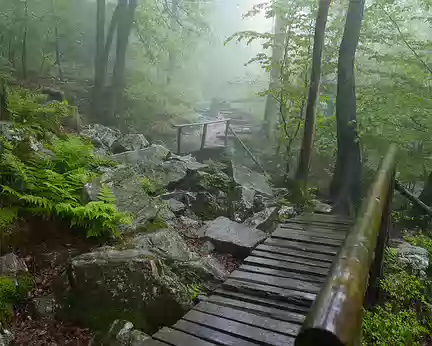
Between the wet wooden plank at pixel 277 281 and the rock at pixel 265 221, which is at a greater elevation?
the wet wooden plank at pixel 277 281

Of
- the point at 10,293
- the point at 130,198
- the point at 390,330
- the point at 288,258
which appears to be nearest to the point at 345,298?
the point at 390,330

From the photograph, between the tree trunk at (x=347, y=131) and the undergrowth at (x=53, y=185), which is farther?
the tree trunk at (x=347, y=131)

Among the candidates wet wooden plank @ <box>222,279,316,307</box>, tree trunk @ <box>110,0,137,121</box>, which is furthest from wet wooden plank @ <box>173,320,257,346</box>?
tree trunk @ <box>110,0,137,121</box>

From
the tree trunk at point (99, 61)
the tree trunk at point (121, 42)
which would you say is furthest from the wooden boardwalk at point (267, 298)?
the tree trunk at point (99, 61)

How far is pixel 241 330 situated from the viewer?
11.3 feet

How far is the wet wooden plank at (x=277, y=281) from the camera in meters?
4.25

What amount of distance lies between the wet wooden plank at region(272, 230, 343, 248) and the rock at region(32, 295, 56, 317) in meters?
3.51

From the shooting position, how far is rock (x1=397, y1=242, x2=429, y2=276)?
5.65 meters

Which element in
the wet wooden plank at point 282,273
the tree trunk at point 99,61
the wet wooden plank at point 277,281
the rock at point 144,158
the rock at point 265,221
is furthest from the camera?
the tree trunk at point 99,61

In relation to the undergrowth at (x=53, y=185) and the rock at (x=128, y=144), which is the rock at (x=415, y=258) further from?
the rock at (x=128, y=144)

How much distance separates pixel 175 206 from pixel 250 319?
427 cm

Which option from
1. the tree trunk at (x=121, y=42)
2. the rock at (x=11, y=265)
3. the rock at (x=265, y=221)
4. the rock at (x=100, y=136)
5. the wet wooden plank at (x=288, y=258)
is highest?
the tree trunk at (x=121, y=42)

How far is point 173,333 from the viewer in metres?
3.36

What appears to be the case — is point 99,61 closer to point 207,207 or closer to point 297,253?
point 207,207
